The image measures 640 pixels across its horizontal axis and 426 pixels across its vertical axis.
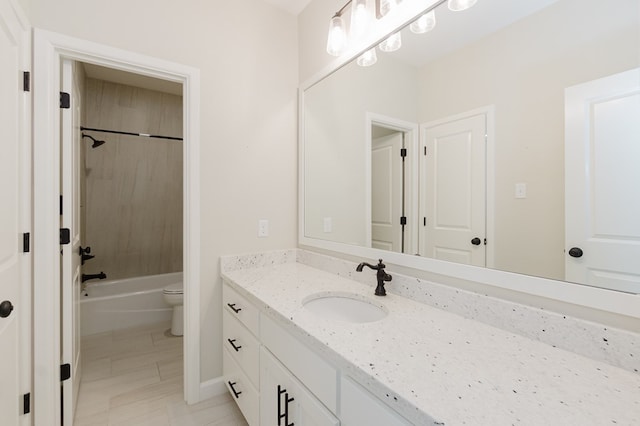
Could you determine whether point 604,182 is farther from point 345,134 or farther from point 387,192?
point 345,134

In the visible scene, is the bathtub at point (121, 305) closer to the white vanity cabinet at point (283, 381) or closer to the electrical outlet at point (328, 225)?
the white vanity cabinet at point (283, 381)

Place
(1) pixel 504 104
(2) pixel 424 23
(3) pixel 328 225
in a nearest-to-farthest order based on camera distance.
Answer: (1) pixel 504 104
(2) pixel 424 23
(3) pixel 328 225

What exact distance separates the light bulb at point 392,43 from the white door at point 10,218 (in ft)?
4.92

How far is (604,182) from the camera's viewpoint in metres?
0.78

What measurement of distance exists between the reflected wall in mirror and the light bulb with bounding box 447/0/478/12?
0.06 ft

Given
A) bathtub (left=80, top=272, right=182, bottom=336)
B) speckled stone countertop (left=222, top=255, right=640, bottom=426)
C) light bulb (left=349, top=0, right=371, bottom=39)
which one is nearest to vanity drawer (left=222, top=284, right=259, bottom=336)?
speckled stone countertop (left=222, top=255, right=640, bottom=426)

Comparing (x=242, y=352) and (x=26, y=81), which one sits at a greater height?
(x=26, y=81)

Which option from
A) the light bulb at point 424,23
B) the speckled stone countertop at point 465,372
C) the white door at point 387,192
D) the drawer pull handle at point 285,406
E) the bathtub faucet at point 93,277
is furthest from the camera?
the bathtub faucet at point 93,277

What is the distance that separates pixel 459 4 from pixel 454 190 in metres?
0.72

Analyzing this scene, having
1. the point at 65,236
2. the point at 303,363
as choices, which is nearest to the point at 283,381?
the point at 303,363

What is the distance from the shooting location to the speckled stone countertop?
56cm

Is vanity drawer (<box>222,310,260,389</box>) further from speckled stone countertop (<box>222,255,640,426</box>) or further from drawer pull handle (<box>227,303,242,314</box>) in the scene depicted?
speckled stone countertop (<box>222,255,640,426</box>)

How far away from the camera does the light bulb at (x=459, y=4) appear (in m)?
1.07

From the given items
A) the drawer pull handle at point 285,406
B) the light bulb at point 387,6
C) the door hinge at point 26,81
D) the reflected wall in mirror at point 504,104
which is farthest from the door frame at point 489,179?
the door hinge at point 26,81
